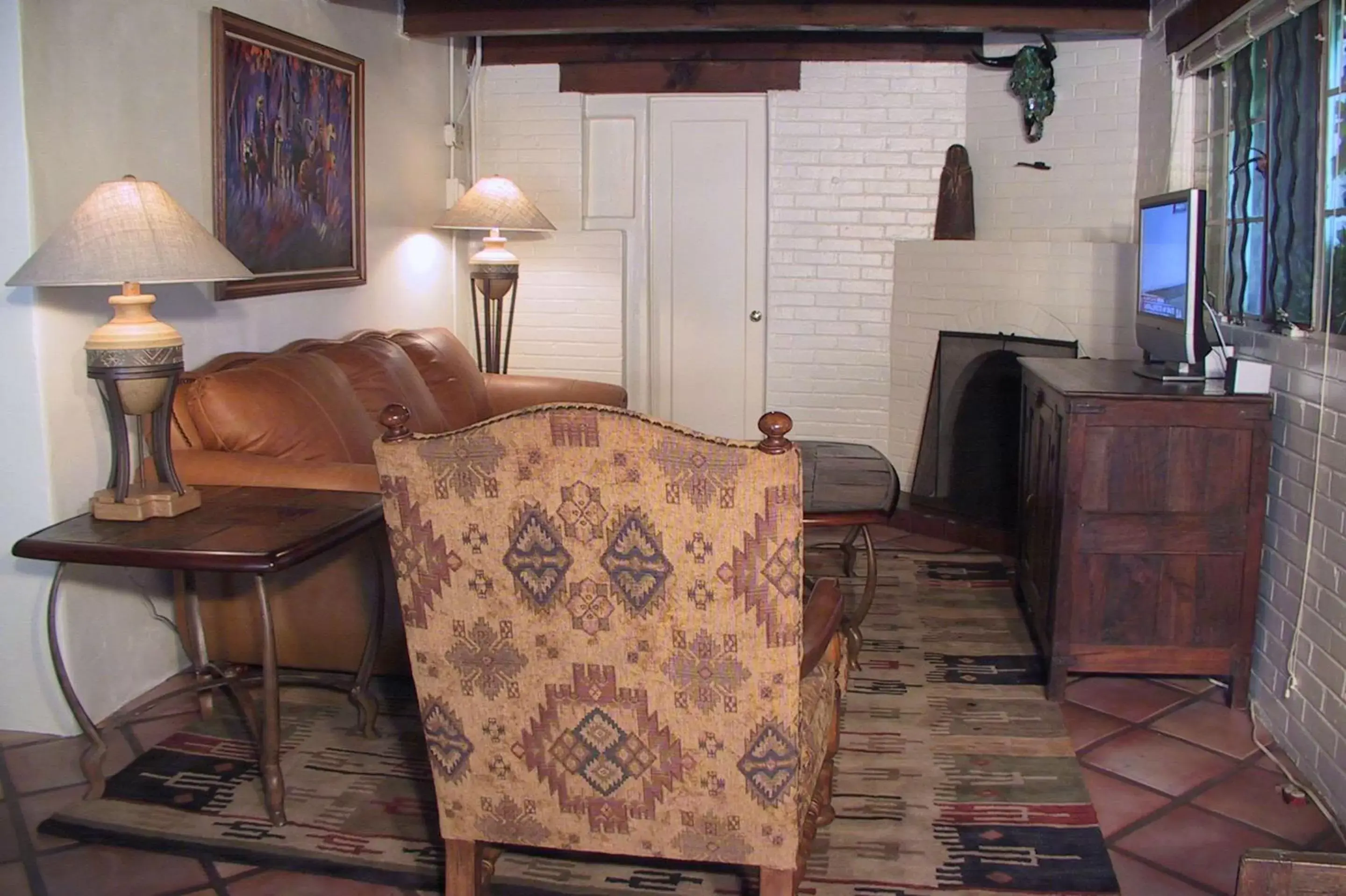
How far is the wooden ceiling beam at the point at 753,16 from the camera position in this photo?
4.79m

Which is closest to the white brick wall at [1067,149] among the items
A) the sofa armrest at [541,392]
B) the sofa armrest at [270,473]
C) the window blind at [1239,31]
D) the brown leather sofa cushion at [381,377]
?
the window blind at [1239,31]

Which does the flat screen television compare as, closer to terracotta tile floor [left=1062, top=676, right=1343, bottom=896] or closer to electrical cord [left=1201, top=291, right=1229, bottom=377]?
electrical cord [left=1201, top=291, right=1229, bottom=377]

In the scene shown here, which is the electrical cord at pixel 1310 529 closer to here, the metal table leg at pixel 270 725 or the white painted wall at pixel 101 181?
the metal table leg at pixel 270 725

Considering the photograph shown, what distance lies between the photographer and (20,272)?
2.73 m

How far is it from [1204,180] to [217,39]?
3.29m

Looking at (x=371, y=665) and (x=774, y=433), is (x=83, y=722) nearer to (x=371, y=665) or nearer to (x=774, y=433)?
(x=371, y=665)

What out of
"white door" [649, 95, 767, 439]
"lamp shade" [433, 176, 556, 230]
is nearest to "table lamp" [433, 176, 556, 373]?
"lamp shade" [433, 176, 556, 230]

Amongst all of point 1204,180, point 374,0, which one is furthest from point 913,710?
point 374,0

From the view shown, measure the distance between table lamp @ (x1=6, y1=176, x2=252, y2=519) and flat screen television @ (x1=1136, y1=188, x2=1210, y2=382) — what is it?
2549 mm

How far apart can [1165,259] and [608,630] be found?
256 centimetres

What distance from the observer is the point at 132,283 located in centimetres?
277

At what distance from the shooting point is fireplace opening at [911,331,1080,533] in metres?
5.23

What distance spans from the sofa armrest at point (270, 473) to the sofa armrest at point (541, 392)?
1.93 meters

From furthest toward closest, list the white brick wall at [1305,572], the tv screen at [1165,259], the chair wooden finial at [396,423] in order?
the tv screen at [1165,259] → the white brick wall at [1305,572] → the chair wooden finial at [396,423]
